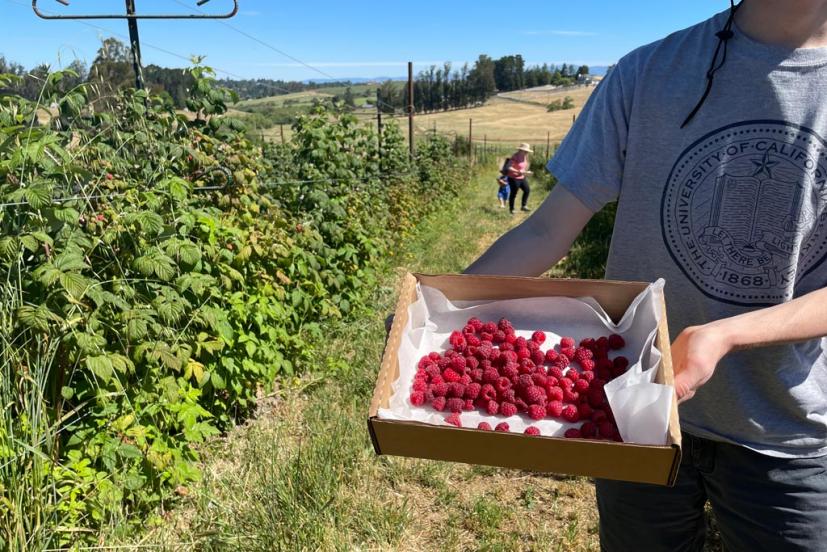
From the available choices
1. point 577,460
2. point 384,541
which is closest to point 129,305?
point 384,541

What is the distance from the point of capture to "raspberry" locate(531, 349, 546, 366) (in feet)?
4.67

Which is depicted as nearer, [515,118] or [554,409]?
[554,409]

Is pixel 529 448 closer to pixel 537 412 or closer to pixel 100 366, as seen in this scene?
pixel 537 412

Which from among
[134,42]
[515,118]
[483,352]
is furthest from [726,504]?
[515,118]

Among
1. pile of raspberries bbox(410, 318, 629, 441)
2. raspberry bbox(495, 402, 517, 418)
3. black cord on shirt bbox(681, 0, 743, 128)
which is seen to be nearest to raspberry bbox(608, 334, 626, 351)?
pile of raspberries bbox(410, 318, 629, 441)

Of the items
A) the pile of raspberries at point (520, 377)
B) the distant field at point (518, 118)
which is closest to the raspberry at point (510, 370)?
the pile of raspberries at point (520, 377)

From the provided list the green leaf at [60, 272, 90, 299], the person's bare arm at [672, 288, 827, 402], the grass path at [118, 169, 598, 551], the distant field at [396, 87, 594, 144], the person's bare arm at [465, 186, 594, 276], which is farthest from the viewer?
the distant field at [396, 87, 594, 144]

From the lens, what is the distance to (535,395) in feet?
4.17

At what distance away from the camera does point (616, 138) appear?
4.78 feet

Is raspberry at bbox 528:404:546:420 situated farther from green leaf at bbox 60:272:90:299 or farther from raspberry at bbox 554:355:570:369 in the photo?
green leaf at bbox 60:272:90:299

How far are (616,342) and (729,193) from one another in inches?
16.4

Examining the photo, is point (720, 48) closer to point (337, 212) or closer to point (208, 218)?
point (208, 218)

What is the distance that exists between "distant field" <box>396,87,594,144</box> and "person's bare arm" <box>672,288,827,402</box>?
3868 cm

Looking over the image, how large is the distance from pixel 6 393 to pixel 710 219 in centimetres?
224
